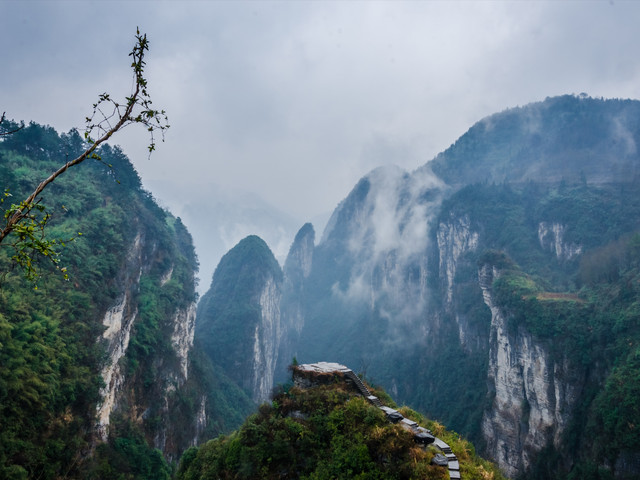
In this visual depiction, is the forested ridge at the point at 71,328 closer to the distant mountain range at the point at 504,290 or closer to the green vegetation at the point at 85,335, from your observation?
the green vegetation at the point at 85,335

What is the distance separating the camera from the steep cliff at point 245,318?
67.8 m

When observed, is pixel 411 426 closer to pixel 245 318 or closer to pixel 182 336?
pixel 182 336

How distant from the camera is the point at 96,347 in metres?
20.9

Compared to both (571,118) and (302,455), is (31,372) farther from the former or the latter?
(571,118)

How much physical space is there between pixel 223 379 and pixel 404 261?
189 feet

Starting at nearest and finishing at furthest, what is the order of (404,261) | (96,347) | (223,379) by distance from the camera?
(96,347) → (223,379) → (404,261)

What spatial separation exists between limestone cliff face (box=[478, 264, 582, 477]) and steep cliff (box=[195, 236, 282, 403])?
44381 millimetres

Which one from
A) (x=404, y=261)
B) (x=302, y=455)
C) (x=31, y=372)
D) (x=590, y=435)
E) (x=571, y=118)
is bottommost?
(x=590, y=435)

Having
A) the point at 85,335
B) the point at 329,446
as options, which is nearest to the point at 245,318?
the point at 85,335

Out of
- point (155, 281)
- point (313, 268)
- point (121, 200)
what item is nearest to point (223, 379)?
point (155, 281)

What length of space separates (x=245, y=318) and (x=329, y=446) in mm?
63811

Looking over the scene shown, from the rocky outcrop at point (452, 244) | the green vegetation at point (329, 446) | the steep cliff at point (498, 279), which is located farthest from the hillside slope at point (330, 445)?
the rocky outcrop at point (452, 244)

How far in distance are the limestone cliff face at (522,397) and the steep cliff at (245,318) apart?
44.4 metres

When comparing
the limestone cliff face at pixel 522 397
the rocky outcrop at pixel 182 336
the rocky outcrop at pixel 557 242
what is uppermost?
the rocky outcrop at pixel 557 242
